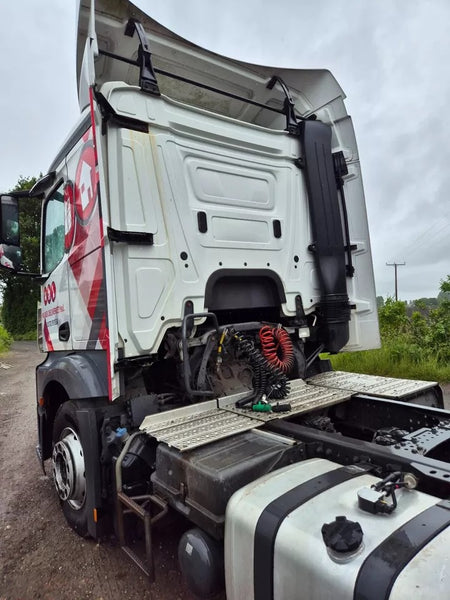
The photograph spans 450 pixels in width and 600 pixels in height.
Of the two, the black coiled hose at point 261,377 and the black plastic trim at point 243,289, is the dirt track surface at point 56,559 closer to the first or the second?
the black coiled hose at point 261,377

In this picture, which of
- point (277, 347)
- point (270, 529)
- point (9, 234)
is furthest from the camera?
point (9, 234)

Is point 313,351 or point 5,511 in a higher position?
point 313,351

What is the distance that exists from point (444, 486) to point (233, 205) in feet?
7.45

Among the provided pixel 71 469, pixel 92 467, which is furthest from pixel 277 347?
pixel 71 469

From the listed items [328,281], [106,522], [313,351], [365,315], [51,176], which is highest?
[51,176]

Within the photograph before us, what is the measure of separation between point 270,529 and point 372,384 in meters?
1.97

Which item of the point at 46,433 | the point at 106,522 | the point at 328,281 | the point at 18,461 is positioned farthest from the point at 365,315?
the point at 18,461

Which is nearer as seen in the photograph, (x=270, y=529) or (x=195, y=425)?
(x=270, y=529)

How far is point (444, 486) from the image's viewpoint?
1532mm

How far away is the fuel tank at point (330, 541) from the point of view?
1.12m

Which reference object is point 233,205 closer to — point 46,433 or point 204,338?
point 204,338

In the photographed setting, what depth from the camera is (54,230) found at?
3.72 metres

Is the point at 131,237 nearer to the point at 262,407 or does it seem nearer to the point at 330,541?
the point at 262,407

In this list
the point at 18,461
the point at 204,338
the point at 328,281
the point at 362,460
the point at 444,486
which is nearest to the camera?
the point at 444,486
